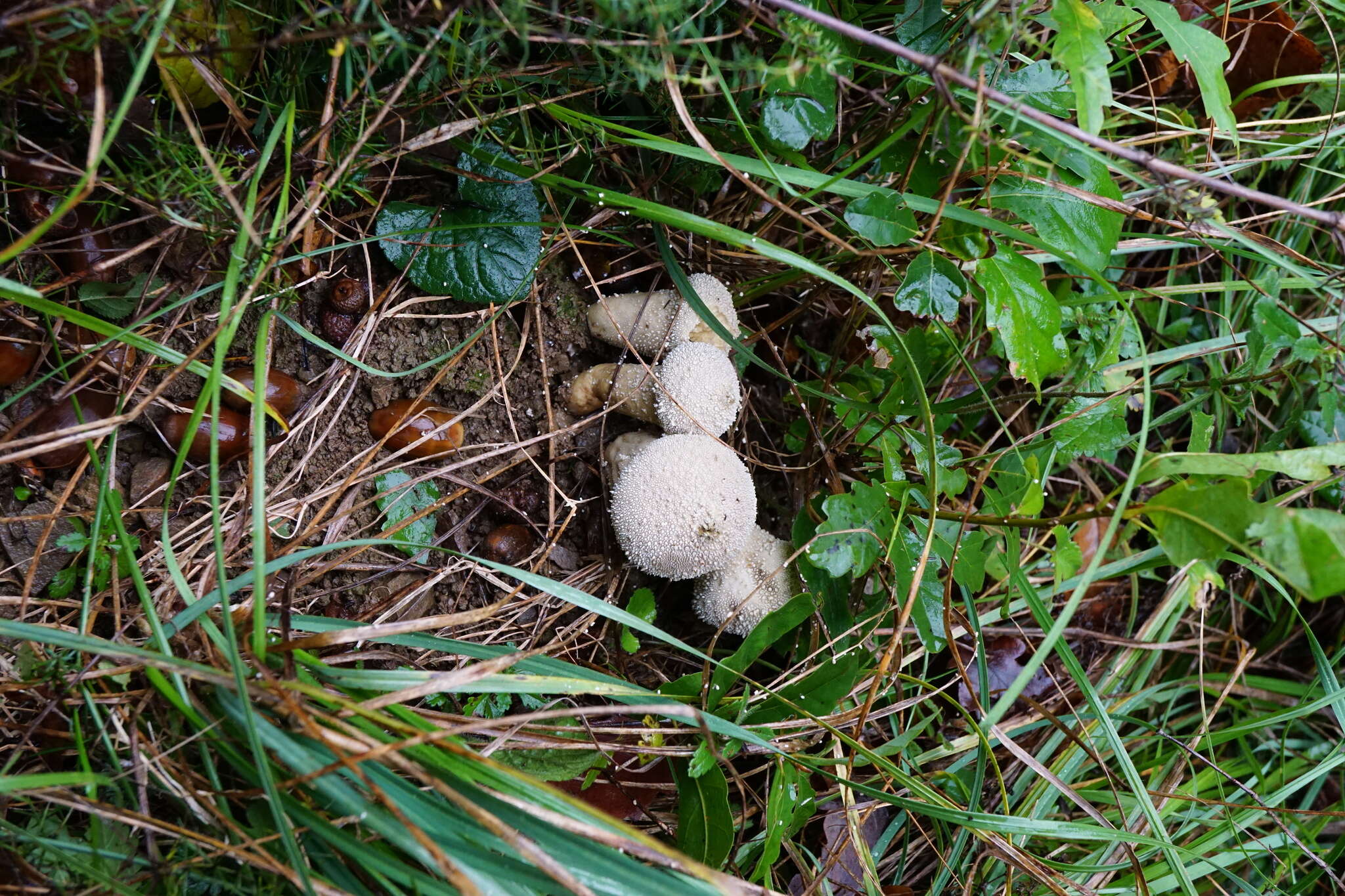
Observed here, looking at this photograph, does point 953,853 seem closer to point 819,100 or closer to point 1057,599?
point 1057,599

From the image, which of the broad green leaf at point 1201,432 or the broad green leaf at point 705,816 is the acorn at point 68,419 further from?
the broad green leaf at point 1201,432

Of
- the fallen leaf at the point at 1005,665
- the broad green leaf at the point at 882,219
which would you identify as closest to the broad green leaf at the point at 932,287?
the broad green leaf at the point at 882,219

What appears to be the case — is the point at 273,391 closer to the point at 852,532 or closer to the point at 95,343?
Result: the point at 95,343

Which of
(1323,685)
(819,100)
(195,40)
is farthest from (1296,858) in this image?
(195,40)

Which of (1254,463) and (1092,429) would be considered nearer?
(1254,463)

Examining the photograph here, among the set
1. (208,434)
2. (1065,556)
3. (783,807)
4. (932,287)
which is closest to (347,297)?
(208,434)
